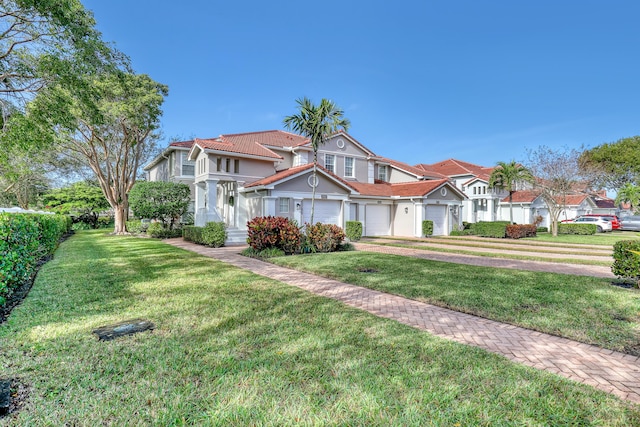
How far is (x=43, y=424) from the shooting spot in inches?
103

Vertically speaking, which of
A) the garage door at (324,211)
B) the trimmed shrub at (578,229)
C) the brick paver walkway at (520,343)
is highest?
the garage door at (324,211)

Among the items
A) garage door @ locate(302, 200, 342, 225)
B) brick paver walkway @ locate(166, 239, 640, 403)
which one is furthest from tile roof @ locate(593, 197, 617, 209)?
brick paver walkway @ locate(166, 239, 640, 403)

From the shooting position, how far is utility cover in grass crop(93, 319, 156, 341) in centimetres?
453

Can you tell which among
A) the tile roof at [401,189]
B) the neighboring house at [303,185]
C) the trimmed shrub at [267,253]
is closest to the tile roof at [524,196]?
the neighboring house at [303,185]

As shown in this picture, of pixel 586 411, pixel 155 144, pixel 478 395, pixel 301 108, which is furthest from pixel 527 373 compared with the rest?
pixel 155 144

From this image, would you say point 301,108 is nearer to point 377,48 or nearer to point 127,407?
point 377,48

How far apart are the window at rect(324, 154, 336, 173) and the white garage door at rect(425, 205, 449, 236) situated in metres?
8.41

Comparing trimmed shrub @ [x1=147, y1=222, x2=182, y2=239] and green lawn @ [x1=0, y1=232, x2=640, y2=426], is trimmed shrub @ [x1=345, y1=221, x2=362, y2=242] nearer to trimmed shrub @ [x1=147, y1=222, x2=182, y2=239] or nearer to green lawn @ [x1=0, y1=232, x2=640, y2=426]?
trimmed shrub @ [x1=147, y1=222, x2=182, y2=239]

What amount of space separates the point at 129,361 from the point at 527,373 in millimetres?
4664

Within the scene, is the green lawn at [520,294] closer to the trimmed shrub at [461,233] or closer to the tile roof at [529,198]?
the trimmed shrub at [461,233]

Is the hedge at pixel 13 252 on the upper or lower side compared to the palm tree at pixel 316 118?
lower

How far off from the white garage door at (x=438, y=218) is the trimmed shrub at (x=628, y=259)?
1732 cm

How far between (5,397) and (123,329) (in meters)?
1.95

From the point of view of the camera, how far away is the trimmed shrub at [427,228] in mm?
24062
